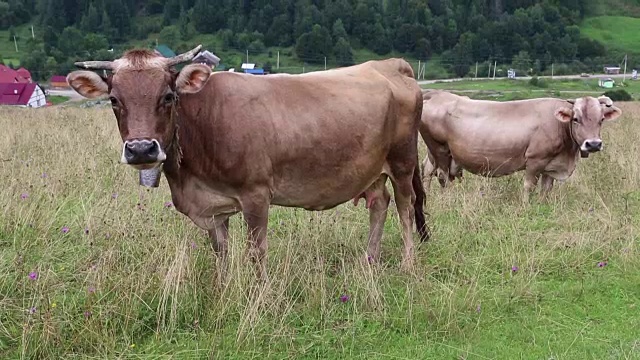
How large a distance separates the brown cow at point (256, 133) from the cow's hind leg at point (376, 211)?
1.0 inches

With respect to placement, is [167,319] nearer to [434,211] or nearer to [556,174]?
[434,211]

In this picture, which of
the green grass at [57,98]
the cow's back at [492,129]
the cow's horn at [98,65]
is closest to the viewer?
the cow's horn at [98,65]

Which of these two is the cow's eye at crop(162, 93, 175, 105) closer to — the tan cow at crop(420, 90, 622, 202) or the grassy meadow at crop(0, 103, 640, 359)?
the grassy meadow at crop(0, 103, 640, 359)

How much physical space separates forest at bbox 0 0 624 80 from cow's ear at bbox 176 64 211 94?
7742 centimetres

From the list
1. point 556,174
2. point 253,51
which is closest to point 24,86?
point 253,51

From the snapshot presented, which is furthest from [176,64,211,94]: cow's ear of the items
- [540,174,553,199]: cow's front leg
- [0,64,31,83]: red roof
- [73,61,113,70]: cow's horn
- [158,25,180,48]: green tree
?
[158,25,180,48]: green tree

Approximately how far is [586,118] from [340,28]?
8379 cm

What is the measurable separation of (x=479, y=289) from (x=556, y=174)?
4.94m

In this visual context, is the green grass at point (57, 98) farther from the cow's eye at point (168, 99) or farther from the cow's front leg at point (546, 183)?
the cow's eye at point (168, 99)

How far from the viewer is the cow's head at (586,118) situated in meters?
8.80

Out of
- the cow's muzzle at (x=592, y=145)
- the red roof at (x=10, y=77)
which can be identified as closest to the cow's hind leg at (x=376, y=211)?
the cow's muzzle at (x=592, y=145)

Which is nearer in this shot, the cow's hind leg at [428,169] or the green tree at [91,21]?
the cow's hind leg at [428,169]

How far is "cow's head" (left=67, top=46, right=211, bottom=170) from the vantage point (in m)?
4.06

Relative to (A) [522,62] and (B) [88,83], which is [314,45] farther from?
(B) [88,83]
